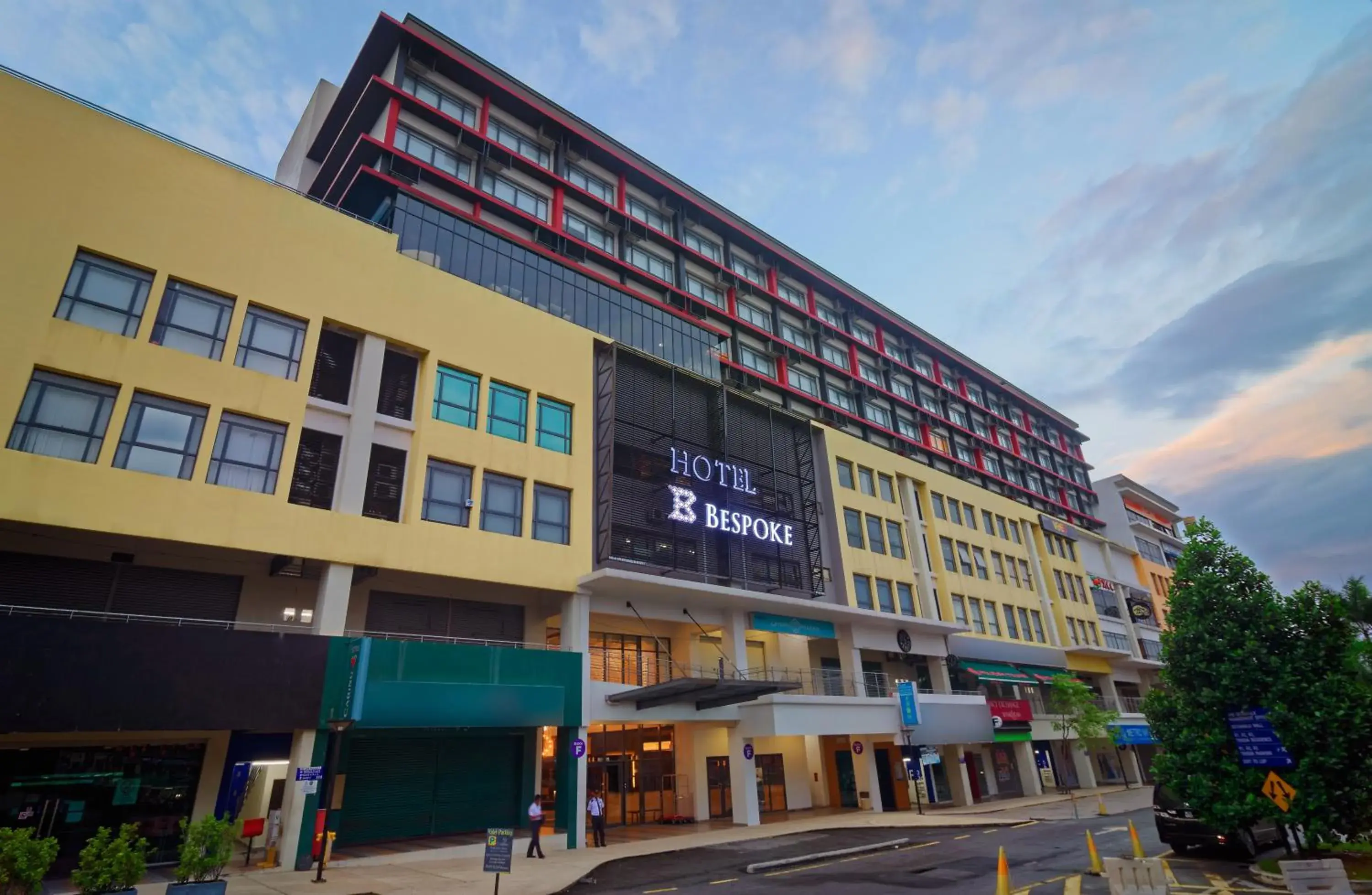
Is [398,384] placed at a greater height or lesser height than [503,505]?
greater

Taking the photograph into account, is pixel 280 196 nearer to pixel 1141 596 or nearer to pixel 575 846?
pixel 575 846

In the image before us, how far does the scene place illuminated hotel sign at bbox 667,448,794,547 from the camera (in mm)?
33094

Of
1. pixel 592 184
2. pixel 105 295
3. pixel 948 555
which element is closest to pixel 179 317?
pixel 105 295

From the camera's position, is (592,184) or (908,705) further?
(592,184)

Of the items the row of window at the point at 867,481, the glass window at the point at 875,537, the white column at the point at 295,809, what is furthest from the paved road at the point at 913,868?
the row of window at the point at 867,481

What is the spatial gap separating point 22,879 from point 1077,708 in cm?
5350

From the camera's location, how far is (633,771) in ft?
105

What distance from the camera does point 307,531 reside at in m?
22.3

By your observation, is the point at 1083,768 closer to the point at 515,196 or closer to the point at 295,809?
the point at 295,809

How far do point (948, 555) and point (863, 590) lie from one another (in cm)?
1113

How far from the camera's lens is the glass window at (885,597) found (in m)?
42.9

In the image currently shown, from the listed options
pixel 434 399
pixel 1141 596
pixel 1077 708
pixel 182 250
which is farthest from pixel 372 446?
pixel 1141 596

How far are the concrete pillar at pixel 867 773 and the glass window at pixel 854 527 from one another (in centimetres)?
1115

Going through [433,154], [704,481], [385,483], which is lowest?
[385,483]
